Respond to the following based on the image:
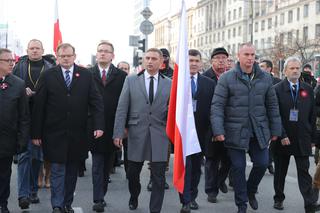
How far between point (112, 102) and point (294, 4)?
66961 millimetres

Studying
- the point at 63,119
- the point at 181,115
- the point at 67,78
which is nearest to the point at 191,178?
the point at 181,115

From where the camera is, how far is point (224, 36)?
99125 millimetres

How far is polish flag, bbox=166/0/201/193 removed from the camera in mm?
5879

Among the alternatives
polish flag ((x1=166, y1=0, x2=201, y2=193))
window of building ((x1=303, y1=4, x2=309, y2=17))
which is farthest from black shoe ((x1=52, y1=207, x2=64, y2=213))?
window of building ((x1=303, y1=4, x2=309, y2=17))

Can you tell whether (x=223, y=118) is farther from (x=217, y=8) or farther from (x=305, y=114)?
(x=217, y=8)

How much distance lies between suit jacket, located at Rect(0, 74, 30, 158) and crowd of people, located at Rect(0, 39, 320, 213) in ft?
0.04

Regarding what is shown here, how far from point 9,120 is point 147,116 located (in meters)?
1.65

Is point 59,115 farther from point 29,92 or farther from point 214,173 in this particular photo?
point 214,173

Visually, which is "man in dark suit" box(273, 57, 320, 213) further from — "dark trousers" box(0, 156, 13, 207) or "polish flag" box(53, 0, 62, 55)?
"polish flag" box(53, 0, 62, 55)

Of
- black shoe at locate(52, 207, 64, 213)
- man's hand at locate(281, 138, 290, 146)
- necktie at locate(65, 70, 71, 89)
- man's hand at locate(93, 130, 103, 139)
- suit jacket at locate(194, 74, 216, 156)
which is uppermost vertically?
necktie at locate(65, 70, 71, 89)

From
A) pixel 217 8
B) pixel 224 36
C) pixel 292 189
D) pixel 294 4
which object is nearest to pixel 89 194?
pixel 292 189

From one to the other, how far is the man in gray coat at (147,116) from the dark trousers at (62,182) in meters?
0.68

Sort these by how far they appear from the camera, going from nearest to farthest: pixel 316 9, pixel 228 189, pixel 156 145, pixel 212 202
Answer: pixel 156 145 < pixel 212 202 < pixel 228 189 < pixel 316 9

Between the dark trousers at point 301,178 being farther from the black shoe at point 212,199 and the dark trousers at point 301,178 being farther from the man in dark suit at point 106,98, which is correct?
the man in dark suit at point 106,98
